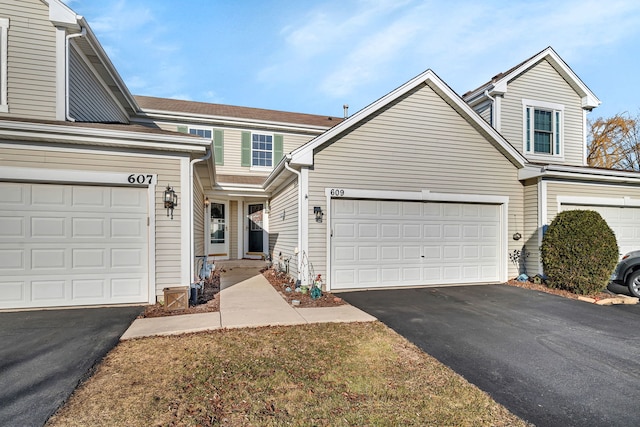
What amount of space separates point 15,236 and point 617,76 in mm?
30931

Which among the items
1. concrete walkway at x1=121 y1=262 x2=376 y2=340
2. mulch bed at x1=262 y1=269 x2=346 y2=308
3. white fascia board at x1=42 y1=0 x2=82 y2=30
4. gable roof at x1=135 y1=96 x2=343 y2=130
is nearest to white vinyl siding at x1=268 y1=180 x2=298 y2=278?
mulch bed at x1=262 y1=269 x2=346 y2=308

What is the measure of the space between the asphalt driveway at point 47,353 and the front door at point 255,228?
24.5 ft

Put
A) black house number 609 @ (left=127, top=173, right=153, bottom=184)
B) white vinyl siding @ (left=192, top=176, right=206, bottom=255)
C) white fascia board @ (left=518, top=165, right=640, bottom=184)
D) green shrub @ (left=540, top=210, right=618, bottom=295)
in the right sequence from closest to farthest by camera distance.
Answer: black house number 609 @ (left=127, top=173, right=153, bottom=184) < white vinyl siding @ (left=192, top=176, right=206, bottom=255) < green shrub @ (left=540, top=210, right=618, bottom=295) < white fascia board @ (left=518, top=165, right=640, bottom=184)

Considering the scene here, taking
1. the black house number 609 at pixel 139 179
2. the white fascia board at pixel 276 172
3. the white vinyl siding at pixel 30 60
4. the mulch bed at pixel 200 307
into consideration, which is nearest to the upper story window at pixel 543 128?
the white fascia board at pixel 276 172

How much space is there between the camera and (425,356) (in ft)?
13.2

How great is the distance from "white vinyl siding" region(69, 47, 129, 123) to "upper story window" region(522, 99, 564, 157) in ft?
45.2

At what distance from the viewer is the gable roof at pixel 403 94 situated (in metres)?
7.60

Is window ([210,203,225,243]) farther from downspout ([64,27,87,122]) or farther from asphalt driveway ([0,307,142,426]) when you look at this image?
asphalt driveway ([0,307,142,426])

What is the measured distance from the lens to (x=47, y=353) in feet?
13.1

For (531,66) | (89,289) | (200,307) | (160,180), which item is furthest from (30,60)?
(531,66)

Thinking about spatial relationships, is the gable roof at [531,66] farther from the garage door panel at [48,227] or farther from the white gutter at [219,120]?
the garage door panel at [48,227]

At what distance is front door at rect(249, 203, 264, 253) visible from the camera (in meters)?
13.3

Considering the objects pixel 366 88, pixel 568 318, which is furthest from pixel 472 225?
pixel 366 88

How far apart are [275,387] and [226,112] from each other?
1292cm
